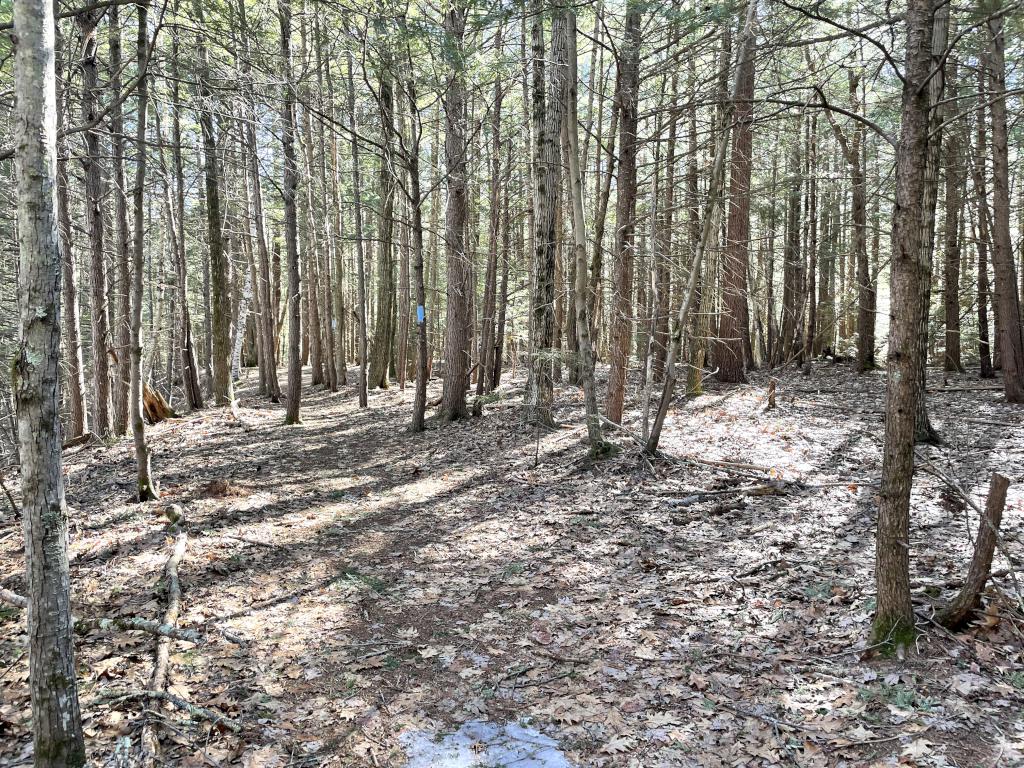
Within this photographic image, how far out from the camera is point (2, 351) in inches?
785

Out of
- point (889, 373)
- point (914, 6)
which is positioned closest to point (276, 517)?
point (889, 373)

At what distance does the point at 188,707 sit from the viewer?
3.48 meters

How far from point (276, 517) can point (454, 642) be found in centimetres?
369

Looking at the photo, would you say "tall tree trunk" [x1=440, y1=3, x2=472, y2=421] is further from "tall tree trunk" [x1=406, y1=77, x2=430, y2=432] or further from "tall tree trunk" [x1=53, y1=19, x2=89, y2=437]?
"tall tree trunk" [x1=53, y1=19, x2=89, y2=437]

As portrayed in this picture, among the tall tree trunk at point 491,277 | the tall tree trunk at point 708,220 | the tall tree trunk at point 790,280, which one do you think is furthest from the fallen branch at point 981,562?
the tall tree trunk at point 790,280

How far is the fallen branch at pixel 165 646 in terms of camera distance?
3.20 meters

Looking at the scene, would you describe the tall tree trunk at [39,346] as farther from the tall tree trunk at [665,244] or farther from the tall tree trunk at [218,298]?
the tall tree trunk at [218,298]

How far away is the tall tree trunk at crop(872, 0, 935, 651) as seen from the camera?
3.30m

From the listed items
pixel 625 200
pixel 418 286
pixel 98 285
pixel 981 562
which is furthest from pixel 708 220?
pixel 98 285

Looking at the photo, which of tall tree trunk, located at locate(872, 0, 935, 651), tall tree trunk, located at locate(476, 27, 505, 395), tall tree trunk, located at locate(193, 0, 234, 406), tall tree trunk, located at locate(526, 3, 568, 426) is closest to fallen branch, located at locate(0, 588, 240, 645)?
tall tree trunk, located at locate(872, 0, 935, 651)

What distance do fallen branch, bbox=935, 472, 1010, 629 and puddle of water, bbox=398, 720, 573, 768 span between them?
2610 millimetres

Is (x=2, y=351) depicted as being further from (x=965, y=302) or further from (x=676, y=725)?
(x=965, y=302)

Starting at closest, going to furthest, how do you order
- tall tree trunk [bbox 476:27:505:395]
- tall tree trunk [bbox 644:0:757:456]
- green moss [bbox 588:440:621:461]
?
tall tree trunk [bbox 644:0:757:456] < green moss [bbox 588:440:621:461] < tall tree trunk [bbox 476:27:505:395]

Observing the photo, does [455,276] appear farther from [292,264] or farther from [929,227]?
[929,227]
